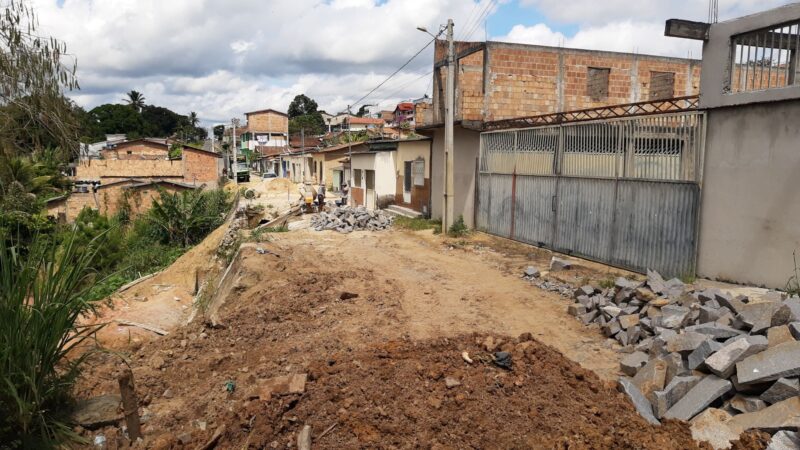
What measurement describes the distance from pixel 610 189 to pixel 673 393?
6.84 m

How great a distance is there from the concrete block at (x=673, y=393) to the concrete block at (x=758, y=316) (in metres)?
0.90

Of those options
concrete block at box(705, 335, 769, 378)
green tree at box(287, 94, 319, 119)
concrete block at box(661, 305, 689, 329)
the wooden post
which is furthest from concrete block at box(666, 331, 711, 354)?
green tree at box(287, 94, 319, 119)

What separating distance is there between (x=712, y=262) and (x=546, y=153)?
16.9 feet

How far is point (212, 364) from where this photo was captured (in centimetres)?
658

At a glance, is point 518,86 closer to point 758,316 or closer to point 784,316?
point 758,316

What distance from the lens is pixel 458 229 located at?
16.8 meters

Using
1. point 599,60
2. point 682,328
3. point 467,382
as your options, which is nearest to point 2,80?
point 467,382

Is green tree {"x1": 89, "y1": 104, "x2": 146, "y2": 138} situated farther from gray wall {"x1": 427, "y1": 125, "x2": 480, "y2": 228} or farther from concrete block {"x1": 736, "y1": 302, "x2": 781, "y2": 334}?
concrete block {"x1": 736, "y1": 302, "x2": 781, "y2": 334}

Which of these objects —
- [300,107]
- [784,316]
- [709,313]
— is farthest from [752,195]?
[300,107]

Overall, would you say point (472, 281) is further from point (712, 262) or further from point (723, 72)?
point (723, 72)

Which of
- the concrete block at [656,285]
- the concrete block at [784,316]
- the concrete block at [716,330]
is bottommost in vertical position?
the concrete block at [656,285]

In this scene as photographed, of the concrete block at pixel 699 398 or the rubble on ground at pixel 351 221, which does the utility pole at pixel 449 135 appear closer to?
the rubble on ground at pixel 351 221

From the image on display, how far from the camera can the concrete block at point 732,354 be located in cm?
455

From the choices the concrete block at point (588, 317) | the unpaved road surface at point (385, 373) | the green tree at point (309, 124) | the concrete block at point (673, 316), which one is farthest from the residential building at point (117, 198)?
the green tree at point (309, 124)
